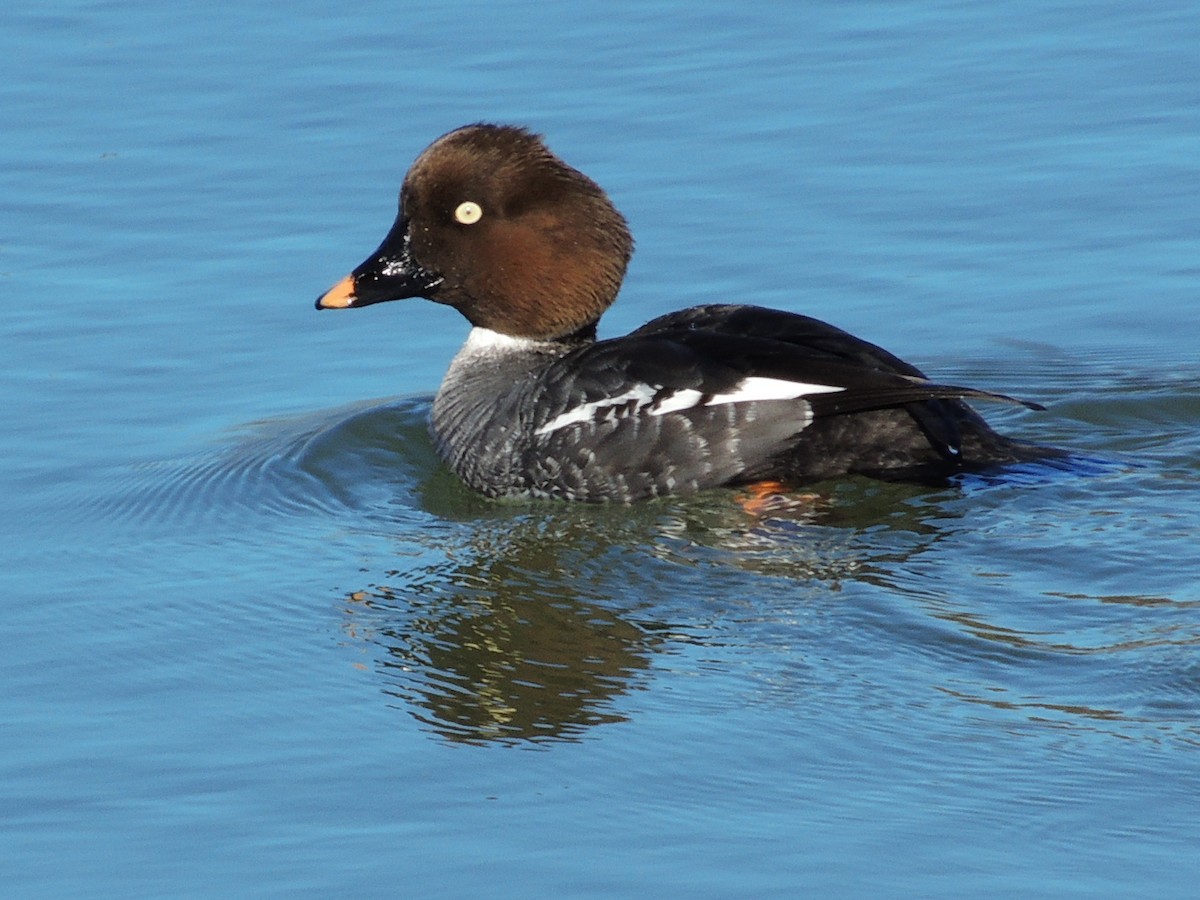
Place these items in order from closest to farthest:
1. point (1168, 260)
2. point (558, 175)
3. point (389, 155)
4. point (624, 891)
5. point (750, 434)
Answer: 1. point (624, 891)
2. point (750, 434)
3. point (558, 175)
4. point (1168, 260)
5. point (389, 155)

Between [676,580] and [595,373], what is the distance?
3.93 ft

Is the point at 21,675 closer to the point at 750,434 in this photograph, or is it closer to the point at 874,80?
the point at 750,434

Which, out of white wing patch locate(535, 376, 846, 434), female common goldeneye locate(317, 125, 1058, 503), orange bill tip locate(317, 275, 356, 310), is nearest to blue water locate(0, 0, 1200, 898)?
female common goldeneye locate(317, 125, 1058, 503)

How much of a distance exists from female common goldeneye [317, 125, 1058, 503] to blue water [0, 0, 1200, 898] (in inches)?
6.5

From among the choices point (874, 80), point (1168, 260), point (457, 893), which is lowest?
point (457, 893)

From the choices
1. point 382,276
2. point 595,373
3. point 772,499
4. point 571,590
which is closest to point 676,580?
point 571,590

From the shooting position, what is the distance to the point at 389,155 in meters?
11.2

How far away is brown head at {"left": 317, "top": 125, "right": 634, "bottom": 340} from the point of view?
8461 mm

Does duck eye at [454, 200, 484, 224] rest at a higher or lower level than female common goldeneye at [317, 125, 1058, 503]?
higher

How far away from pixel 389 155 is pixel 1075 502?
5.12 meters

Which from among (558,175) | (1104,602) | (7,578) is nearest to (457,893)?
(1104,602)

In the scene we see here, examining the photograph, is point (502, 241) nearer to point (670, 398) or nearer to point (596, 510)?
point (670, 398)

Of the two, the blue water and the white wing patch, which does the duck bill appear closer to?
the blue water

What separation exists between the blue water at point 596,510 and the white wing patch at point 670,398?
14.4 inches
